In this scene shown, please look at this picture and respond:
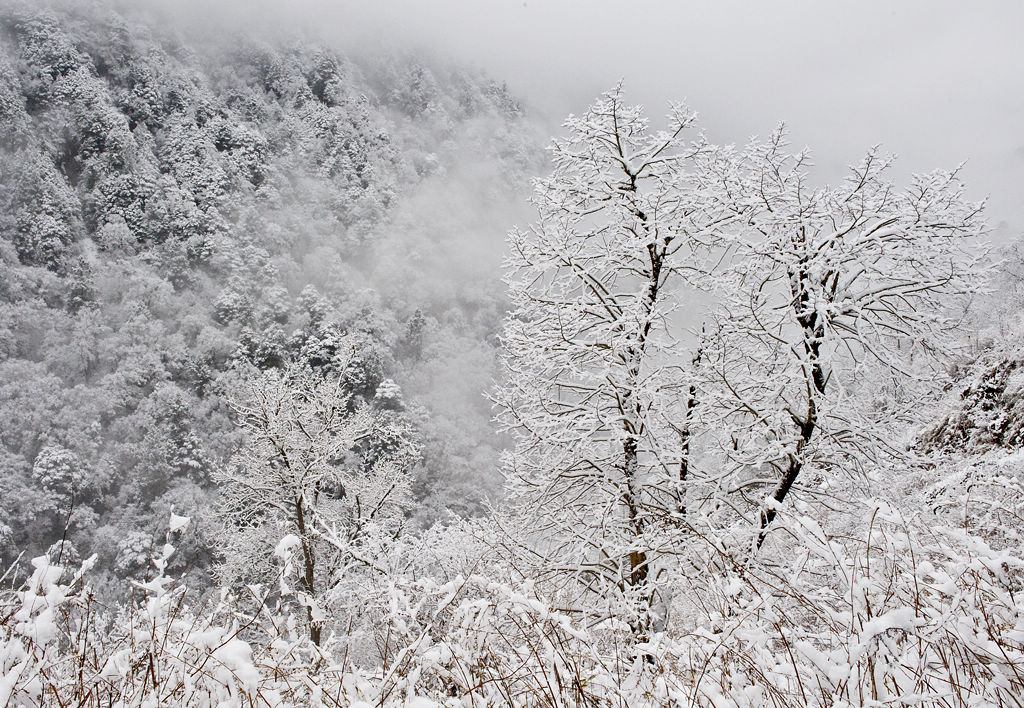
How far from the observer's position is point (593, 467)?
5832 mm

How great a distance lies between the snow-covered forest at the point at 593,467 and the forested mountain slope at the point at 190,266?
391 mm

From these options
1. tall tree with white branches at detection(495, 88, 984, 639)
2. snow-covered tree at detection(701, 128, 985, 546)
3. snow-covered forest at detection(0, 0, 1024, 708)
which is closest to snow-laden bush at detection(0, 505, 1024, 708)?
snow-covered forest at detection(0, 0, 1024, 708)

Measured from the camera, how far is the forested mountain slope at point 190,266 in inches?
1283

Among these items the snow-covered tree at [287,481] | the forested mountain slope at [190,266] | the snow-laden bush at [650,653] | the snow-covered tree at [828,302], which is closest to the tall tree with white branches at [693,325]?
the snow-covered tree at [828,302]

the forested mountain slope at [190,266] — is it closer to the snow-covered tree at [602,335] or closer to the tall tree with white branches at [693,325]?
the snow-covered tree at [602,335]

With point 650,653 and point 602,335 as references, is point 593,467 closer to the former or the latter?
point 602,335

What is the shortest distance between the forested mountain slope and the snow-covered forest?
1.28 feet

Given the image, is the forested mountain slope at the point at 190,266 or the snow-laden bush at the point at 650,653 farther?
the forested mountain slope at the point at 190,266

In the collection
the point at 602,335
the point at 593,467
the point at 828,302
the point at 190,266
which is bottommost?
the point at 190,266

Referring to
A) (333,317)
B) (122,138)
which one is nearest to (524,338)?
(333,317)

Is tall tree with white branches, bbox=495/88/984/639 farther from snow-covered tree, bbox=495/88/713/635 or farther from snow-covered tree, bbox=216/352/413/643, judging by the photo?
snow-covered tree, bbox=216/352/413/643

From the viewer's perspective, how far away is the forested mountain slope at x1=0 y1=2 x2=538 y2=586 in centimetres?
3259

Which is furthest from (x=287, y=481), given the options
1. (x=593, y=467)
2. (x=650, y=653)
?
(x=650, y=653)

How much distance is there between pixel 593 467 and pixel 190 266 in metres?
57.6
